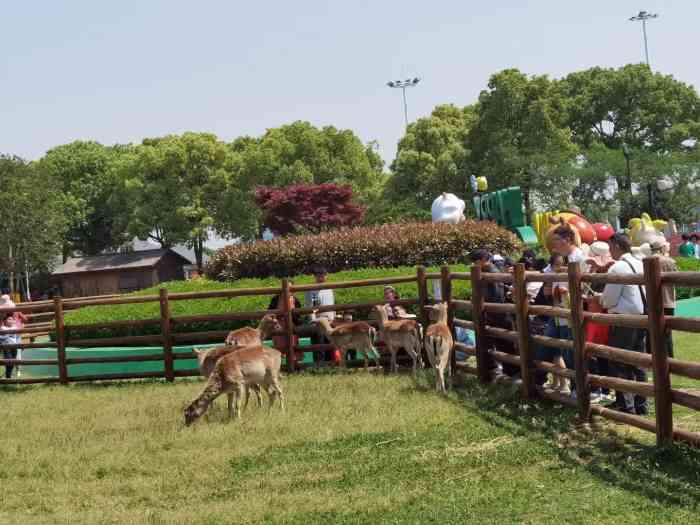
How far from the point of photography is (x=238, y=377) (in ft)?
34.9

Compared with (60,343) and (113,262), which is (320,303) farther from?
(113,262)

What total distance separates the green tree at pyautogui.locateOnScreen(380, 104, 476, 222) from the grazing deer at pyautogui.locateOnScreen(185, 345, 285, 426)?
43099 millimetres

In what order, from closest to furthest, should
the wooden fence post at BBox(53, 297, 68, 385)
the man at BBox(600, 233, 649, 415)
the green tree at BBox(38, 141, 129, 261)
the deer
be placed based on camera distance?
the man at BBox(600, 233, 649, 415) < the deer < the wooden fence post at BBox(53, 297, 68, 385) < the green tree at BBox(38, 141, 129, 261)

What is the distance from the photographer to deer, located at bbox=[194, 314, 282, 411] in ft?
39.1

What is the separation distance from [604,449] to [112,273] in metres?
64.6

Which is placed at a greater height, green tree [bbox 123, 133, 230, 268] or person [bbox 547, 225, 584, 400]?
green tree [bbox 123, 133, 230, 268]

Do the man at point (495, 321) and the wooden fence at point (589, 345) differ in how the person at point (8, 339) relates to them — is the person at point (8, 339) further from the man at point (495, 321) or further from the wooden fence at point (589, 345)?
the man at point (495, 321)

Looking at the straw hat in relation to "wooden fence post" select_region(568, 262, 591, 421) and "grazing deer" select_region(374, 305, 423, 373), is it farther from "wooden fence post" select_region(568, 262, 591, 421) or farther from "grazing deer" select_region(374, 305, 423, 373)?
"wooden fence post" select_region(568, 262, 591, 421)

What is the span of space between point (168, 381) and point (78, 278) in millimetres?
57224

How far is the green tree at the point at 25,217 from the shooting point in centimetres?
5856

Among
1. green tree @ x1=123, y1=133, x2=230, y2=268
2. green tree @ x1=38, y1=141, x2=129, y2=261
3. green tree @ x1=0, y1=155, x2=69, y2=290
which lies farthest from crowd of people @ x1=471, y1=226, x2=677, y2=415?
green tree @ x1=38, y1=141, x2=129, y2=261

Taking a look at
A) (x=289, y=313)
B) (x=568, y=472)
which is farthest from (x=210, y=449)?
(x=289, y=313)

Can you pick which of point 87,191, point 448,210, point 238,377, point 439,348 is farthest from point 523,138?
point 238,377

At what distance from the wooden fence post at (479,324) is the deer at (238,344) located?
272 centimetres
